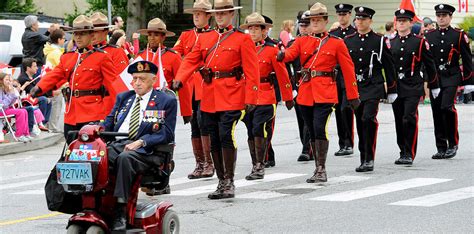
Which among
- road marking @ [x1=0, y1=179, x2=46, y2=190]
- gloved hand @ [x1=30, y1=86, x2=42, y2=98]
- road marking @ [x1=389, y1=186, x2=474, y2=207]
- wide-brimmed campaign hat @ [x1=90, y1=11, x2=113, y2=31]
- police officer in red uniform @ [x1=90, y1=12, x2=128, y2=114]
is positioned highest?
wide-brimmed campaign hat @ [x1=90, y1=11, x2=113, y2=31]

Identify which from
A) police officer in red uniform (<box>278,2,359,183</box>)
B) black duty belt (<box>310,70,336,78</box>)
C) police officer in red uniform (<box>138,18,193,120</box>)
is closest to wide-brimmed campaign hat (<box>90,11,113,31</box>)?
police officer in red uniform (<box>138,18,193,120</box>)

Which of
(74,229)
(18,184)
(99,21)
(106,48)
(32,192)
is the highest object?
(99,21)

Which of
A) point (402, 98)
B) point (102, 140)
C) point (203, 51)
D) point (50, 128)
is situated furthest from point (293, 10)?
point (102, 140)

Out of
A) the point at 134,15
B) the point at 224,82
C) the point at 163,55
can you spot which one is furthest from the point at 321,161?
the point at 134,15

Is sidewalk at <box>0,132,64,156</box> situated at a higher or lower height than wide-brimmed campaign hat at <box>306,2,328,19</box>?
lower

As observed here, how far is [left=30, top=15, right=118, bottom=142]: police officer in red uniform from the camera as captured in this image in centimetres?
1234

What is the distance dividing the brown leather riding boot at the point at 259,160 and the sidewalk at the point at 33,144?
554 centimetres

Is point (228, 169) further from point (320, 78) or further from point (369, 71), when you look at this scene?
point (369, 71)

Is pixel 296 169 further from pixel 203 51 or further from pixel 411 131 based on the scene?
pixel 203 51

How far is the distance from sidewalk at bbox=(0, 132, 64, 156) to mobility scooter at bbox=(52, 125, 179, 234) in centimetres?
941

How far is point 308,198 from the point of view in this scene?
12.4 meters

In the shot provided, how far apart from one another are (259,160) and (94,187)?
569 centimetres

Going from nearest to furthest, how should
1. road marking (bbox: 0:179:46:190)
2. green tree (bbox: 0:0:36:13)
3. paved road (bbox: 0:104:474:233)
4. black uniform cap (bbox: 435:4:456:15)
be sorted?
paved road (bbox: 0:104:474:233) → road marking (bbox: 0:179:46:190) → black uniform cap (bbox: 435:4:456:15) → green tree (bbox: 0:0:36:13)

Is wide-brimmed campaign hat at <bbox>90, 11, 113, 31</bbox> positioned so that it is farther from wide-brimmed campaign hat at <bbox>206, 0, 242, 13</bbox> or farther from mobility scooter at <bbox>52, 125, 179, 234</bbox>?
mobility scooter at <bbox>52, 125, 179, 234</bbox>
